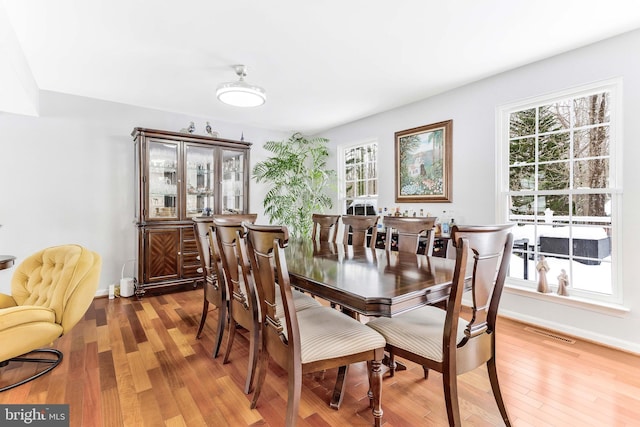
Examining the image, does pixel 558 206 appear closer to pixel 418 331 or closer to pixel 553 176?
pixel 553 176

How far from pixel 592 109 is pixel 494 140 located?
798 mm

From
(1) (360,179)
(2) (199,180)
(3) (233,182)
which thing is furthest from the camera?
(1) (360,179)

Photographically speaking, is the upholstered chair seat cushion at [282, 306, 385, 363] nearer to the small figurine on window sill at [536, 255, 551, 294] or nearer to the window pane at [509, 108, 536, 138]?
the small figurine on window sill at [536, 255, 551, 294]

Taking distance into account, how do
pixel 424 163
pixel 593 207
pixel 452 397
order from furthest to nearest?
pixel 424 163 → pixel 593 207 → pixel 452 397

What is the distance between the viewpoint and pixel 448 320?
4.50ft

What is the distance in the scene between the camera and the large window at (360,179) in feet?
15.7

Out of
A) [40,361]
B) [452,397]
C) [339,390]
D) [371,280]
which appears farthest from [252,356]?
[40,361]

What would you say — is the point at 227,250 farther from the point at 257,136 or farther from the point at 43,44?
the point at 257,136

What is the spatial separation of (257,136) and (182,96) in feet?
5.43

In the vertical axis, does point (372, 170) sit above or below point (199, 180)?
above

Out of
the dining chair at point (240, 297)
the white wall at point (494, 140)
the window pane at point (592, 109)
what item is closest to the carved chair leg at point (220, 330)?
the dining chair at point (240, 297)

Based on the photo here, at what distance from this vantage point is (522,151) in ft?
10.5

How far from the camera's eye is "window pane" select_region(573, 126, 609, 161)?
2.67 metres

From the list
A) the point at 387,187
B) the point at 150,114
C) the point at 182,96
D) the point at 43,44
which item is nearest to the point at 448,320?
the point at 387,187
